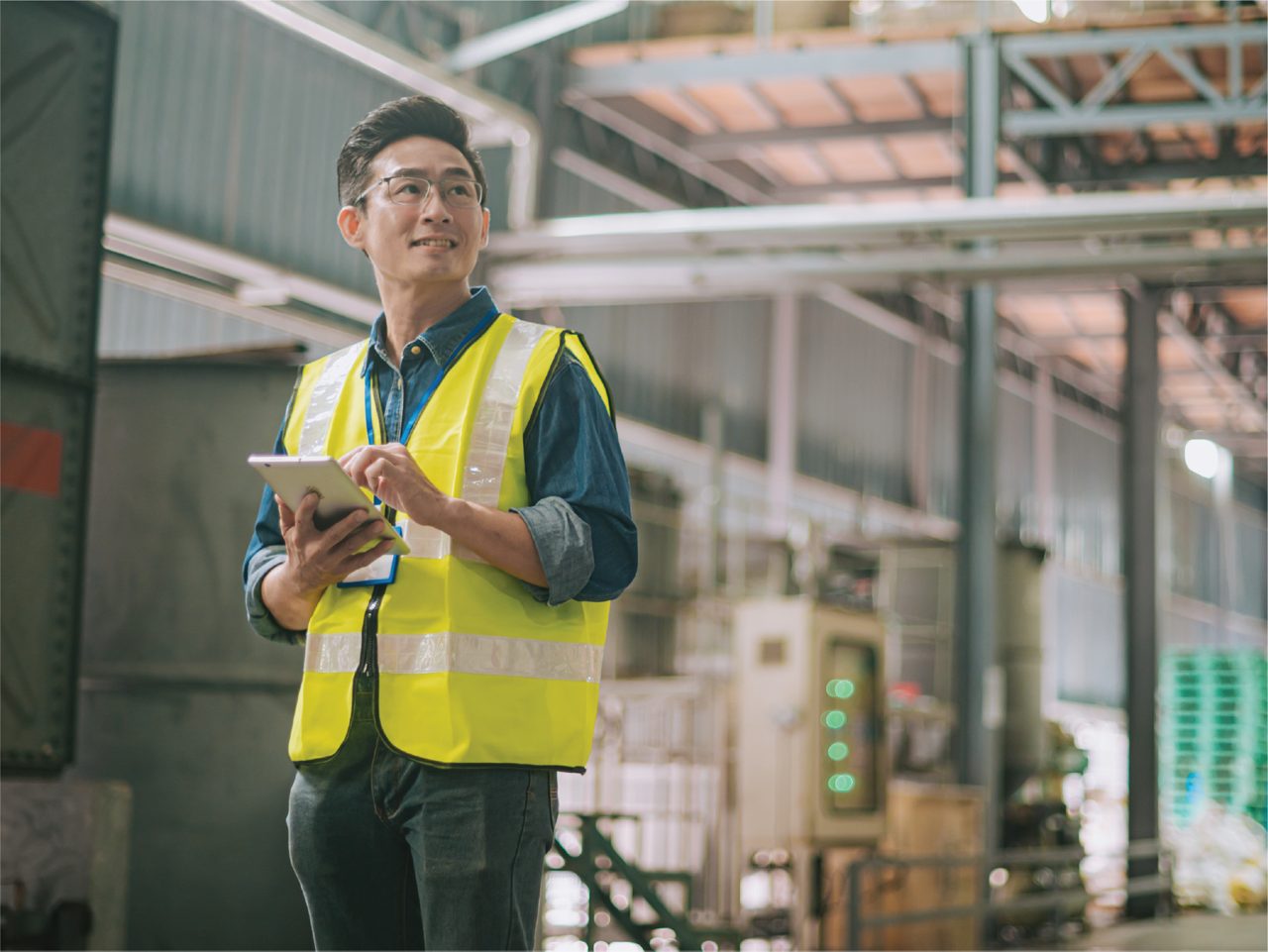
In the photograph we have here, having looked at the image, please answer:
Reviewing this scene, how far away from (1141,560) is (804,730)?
672 cm

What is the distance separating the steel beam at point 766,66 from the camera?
650 inches

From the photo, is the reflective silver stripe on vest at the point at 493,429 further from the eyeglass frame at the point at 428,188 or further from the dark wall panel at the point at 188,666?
the dark wall panel at the point at 188,666

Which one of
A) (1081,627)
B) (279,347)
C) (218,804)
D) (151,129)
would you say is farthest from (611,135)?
(1081,627)

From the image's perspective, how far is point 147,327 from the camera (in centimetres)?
1380

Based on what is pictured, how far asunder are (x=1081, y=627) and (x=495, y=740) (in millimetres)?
32547

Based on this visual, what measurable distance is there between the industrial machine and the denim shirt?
38.1 feet

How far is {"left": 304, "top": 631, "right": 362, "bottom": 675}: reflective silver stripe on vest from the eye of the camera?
241 centimetres

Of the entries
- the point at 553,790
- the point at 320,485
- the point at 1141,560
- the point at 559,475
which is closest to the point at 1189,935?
the point at 1141,560

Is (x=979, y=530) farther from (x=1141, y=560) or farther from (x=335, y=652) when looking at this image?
(x=335, y=652)

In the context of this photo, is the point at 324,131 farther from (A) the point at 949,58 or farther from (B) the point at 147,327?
(A) the point at 949,58

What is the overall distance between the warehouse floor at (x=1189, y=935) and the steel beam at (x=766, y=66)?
351 inches

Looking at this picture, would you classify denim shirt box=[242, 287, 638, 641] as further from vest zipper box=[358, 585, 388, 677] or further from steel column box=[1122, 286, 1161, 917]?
steel column box=[1122, 286, 1161, 917]

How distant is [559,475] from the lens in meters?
2.44


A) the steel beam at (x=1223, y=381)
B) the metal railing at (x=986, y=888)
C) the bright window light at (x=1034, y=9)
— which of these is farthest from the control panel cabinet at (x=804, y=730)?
the steel beam at (x=1223, y=381)
